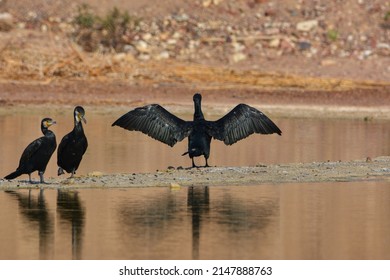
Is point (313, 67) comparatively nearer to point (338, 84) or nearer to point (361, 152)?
point (338, 84)

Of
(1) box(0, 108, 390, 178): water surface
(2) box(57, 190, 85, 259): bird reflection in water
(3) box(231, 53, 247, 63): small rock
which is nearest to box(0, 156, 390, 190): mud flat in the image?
(2) box(57, 190, 85, 259): bird reflection in water

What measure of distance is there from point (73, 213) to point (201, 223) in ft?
4.70

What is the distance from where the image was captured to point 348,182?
1664 cm

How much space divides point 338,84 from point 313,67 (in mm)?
2407

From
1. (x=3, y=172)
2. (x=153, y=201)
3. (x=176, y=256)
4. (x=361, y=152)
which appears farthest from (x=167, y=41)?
(x=176, y=256)

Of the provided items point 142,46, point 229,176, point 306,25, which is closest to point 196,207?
point 229,176

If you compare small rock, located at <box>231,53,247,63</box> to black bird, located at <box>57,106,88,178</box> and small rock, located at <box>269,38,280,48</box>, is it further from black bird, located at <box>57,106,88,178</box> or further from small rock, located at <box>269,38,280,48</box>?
black bird, located at <box>57,106,88,178</box>

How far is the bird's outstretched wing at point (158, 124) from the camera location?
1762 cm

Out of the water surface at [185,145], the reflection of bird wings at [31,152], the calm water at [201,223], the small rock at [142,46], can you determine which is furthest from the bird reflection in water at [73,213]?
the small rock at [142,46]

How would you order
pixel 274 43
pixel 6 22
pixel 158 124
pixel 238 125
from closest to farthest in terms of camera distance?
pixel 158 124 → pixel 238 125 → pixel 6 22 → pixel 274 43

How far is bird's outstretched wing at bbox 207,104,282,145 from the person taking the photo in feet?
57.9

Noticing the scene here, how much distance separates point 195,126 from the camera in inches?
689

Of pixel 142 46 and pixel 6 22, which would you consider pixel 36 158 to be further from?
pixel 6 22

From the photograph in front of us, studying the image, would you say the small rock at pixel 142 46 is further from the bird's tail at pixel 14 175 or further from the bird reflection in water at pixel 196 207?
the bird reflection in water at pixel 196 207
